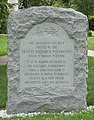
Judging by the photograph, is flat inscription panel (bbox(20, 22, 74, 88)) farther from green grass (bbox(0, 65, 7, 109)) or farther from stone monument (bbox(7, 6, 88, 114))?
green grass (bbox(0, 65, 7, 109))

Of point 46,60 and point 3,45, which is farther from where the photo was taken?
point 3,45

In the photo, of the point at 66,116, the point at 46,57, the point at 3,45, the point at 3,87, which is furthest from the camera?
the point at 3,45

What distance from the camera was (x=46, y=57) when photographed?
7605mm

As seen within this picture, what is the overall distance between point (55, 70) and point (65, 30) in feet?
2.48

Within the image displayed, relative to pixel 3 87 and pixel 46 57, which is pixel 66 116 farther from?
pixel 3 87

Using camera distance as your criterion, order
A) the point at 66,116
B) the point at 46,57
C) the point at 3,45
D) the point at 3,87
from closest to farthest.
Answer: the point at 66,116, the point at 46,57, the point at 3,87, the point at 3,45

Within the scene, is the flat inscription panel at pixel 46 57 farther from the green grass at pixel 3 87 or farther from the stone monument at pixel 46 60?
the green grass at pixel 3 87

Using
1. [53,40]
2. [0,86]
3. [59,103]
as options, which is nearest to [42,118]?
[59,103]

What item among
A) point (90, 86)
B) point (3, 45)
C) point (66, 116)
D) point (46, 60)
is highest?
point (46, 60)

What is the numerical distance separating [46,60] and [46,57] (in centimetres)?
6

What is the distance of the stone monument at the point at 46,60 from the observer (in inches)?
296

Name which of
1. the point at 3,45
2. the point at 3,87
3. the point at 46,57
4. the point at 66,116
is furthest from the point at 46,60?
the point at 3,45

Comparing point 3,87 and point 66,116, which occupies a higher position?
point 66,116

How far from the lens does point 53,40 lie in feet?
24.8
